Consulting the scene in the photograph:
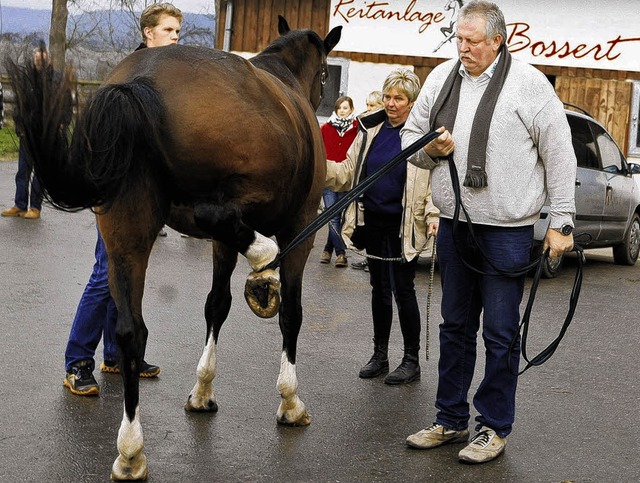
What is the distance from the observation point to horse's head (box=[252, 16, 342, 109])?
6.47m

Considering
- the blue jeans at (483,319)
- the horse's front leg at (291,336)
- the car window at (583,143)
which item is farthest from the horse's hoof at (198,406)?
the car window at (583,143)

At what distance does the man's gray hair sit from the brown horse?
100 centimetres

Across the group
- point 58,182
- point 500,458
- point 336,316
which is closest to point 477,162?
point 500,458

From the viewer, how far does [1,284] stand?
909 cm

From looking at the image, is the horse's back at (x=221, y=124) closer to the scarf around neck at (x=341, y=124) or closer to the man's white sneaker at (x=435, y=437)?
the man's white sneaker at (x=435, y=437)

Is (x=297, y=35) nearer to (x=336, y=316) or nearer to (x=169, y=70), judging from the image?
(x=169, y=70)

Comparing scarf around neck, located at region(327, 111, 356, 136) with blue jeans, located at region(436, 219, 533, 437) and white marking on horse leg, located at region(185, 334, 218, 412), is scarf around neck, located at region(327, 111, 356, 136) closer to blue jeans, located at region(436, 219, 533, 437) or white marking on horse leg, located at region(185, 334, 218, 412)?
white marking on horse leg, located at region(185, 334, 218, 412)

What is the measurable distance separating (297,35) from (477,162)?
210cm

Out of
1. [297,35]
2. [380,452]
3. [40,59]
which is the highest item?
[297,35]

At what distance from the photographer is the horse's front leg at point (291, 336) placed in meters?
5.54

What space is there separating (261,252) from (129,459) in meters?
1.09

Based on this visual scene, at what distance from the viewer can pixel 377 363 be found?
6.80 m

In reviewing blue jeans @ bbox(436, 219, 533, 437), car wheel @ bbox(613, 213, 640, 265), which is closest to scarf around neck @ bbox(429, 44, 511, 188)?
blue jeans @ bbox(436, 219, 533, 437)

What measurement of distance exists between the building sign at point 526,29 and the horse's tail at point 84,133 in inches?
625
